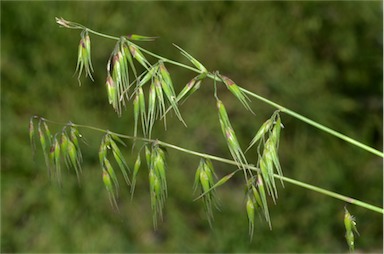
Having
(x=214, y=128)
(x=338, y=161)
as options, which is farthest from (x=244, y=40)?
(x=338, y=161)

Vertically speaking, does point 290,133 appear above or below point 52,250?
above

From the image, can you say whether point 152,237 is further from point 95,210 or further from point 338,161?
point 338,161

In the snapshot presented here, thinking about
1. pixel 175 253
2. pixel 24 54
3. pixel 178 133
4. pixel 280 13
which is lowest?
pixel 175 253

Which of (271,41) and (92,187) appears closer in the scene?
(92,187)

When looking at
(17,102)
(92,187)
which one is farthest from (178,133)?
(17,102)

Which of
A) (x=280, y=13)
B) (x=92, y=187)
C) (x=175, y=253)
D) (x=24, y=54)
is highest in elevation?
(x=280, y=13)

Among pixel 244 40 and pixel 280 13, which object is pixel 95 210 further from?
pixel 280 13
